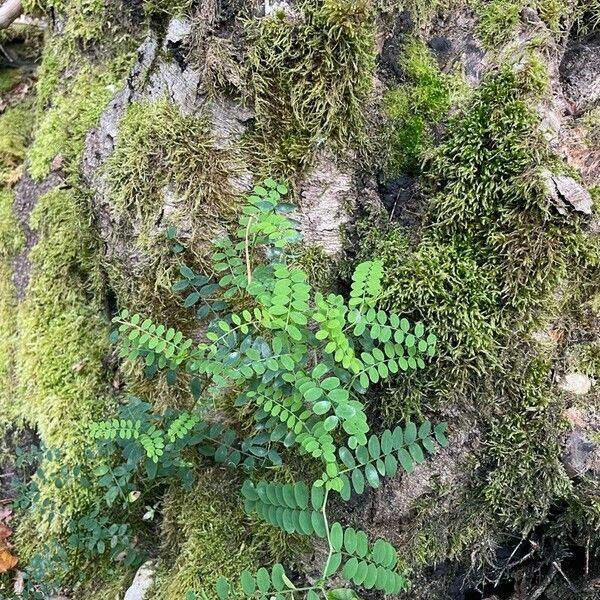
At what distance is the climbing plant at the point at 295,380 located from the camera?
1.76 meters

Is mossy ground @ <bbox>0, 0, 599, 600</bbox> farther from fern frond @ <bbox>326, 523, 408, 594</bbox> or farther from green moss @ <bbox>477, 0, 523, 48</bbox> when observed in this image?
fern frond @ <bbox>326, 523, 408, 594</bbox>

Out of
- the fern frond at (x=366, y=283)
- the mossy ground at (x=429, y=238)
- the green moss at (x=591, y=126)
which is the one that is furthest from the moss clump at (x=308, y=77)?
the green moss at (x=591, y=126)

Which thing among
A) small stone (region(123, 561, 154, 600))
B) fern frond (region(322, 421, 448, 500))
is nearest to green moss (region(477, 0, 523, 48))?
fern frond (region(322, 421, 448, 500))

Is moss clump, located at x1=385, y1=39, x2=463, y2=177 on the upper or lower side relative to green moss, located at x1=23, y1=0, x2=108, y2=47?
lower

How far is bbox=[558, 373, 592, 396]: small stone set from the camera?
6.90 ft

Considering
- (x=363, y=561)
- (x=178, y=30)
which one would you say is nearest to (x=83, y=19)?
(x=178, y=30)

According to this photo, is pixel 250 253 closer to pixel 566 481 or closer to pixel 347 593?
pixel 347 593

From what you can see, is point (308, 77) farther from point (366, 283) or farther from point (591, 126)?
point (591, 126)

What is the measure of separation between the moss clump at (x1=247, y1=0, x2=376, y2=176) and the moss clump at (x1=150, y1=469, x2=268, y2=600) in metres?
1.30

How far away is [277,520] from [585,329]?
1.35m

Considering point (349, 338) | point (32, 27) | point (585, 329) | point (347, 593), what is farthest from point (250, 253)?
point (32, 27)

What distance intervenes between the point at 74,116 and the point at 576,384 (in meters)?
2.80

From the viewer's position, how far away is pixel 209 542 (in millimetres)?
2225

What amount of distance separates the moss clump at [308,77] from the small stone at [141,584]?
1729mm
